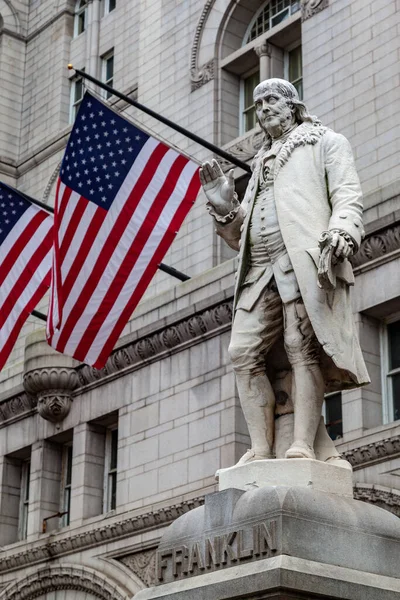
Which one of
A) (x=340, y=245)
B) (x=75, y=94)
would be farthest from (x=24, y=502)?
(x=340, y=245)

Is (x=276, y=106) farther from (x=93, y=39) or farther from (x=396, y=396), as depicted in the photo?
(x=93, y=39)

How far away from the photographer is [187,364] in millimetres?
23531

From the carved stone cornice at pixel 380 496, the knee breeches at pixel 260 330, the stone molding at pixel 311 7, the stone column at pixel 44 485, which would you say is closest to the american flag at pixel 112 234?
the carved stone cornice at pixel 380 496

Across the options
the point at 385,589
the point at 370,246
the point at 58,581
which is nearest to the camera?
the point at 385,589

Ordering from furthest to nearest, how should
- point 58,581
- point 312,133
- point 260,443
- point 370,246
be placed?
point 58,581 < point 370,246 < point 312,133 < point 260,443

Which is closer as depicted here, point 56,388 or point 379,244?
point 379,244

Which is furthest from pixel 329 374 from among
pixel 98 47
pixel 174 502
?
pixel 98 47

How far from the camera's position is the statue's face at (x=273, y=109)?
33.3 feet

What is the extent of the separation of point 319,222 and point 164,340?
48.1 ft

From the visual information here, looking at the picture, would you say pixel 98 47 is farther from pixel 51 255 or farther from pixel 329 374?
pixel 329 374

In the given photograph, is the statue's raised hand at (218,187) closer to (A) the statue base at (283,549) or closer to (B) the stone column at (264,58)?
(A) the statue base at (283,549)

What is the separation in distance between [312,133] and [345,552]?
3.43 metres

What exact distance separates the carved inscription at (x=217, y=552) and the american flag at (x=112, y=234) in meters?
11.7

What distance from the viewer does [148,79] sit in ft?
103
